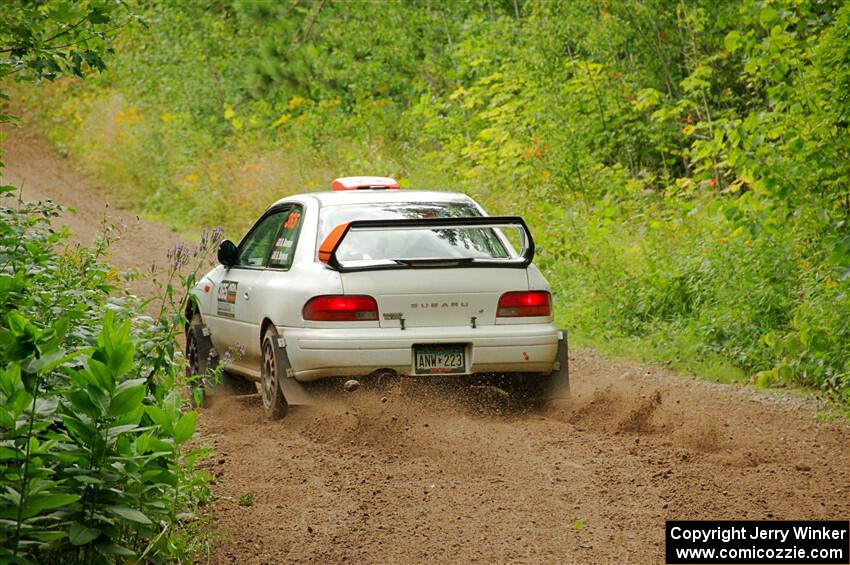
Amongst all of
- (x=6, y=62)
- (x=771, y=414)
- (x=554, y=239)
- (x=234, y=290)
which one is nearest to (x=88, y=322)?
(x=6, y=62)

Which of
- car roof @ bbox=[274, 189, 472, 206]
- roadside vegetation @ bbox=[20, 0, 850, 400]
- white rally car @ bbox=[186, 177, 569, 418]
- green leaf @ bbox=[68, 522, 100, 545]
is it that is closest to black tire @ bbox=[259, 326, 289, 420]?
white rally car @ bbox=[186, 177, 569, 418]

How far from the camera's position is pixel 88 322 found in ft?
21.2

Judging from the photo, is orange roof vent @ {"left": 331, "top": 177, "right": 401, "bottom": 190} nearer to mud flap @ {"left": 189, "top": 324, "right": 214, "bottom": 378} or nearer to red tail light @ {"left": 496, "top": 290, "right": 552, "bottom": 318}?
mud flap @ {"left": 189, "top": 324, "right": 214, "bottom": 378}

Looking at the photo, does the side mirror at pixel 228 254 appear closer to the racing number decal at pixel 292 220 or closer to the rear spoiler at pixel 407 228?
the racing number decal at pixel 292 220

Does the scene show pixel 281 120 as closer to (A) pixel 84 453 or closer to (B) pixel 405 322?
(B) pixel 405 322

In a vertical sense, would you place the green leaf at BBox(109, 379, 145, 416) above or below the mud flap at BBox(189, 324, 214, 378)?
above

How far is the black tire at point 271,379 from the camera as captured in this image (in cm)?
896

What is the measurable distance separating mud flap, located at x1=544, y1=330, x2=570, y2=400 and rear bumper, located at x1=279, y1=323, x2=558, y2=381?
0.84ft

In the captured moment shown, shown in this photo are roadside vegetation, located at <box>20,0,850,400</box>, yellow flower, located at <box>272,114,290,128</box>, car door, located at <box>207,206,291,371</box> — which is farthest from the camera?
yellow flower, located at <box>272,114,290,128</box>

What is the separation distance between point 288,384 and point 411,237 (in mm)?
1374

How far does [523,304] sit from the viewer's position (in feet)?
29.7

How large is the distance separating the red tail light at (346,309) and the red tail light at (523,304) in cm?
90

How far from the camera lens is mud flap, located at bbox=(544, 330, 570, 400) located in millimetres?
9188

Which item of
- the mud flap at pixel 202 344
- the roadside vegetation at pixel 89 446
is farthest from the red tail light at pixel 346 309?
the roadside vegetation at pixel 89 446
